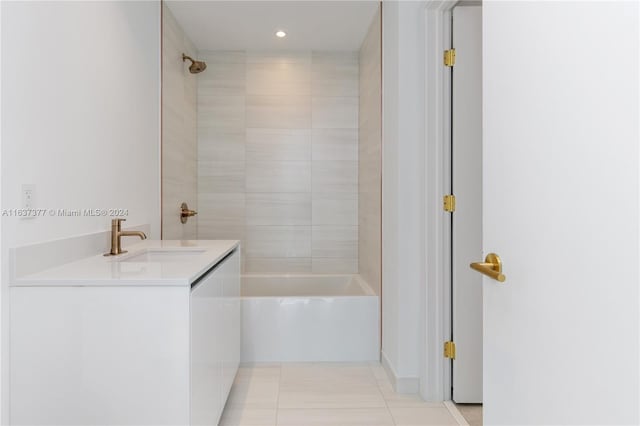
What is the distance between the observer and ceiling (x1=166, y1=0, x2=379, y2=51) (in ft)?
10.9

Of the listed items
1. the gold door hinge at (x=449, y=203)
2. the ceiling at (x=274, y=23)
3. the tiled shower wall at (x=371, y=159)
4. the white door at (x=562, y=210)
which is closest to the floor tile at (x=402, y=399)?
the tiled shower wall at (x=371, y=159)

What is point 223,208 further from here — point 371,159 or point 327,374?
point 327,374

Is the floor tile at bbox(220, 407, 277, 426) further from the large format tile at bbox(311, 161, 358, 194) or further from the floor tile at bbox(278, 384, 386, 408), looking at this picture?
the large format tile at bbox(311, 161, 358, 194)

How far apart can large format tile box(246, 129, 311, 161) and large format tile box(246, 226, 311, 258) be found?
0.61 metres

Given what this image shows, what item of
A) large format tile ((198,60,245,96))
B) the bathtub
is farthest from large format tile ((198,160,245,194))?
the bathtub

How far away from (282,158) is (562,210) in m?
3.43

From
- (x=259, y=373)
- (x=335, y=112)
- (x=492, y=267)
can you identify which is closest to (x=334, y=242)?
(x=335, y=112)

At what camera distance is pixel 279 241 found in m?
4.34

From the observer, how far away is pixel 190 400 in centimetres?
157

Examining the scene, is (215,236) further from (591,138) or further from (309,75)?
(591,138)

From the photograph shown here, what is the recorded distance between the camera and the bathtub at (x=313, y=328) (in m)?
3.24

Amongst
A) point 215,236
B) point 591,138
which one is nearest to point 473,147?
point 591,138

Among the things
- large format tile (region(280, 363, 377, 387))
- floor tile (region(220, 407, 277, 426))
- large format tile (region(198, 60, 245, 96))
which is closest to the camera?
floor tile (region(220, 407, 277, 426))

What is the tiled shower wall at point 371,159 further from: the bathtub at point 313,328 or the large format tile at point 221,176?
the large format tile at point 221,176
